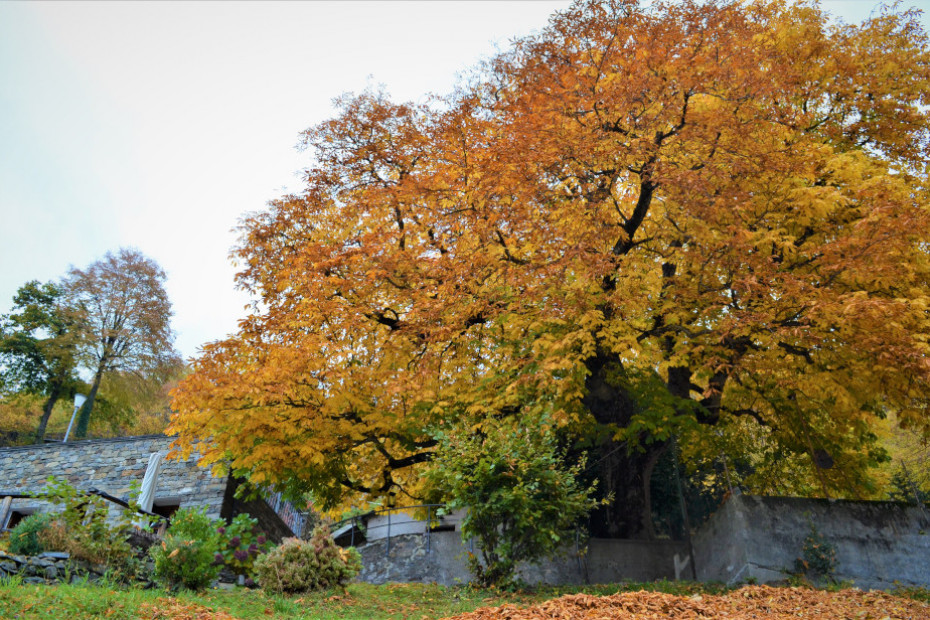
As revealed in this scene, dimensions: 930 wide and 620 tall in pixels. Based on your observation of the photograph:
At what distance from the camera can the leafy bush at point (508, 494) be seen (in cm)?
742

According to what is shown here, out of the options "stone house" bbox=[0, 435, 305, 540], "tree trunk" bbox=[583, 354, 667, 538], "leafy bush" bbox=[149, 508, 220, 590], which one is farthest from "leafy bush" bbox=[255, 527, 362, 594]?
"stone house" bbox=[0, 435, 305, 540]

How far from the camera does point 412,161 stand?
1202 centimetres

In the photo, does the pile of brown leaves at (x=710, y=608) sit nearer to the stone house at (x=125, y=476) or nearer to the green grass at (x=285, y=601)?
the green grass at (x=285, y=601)

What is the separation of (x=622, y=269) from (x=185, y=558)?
7.61m

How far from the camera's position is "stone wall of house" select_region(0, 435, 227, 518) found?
534 inches

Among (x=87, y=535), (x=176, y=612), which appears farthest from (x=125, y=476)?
(x=176, y=612)

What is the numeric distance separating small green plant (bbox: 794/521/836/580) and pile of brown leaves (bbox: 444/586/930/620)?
1857mm

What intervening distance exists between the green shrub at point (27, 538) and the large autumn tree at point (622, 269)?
9.40ft

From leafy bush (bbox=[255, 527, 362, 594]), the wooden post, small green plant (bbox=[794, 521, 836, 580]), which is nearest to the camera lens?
leafy bush (bbox=[255, 527, 362, 594])

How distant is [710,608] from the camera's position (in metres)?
5.42

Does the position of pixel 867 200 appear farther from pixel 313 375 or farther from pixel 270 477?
pixel 270 477

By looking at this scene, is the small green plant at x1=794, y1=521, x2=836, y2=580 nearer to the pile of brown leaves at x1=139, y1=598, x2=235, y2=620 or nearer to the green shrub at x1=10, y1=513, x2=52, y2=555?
the pile of brown leaves at x1=139, y1=598, x2=235, y2=620

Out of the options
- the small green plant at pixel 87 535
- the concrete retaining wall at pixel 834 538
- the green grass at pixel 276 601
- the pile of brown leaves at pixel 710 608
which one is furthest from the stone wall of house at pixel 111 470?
the concrete retaining wall at pixel 834 538

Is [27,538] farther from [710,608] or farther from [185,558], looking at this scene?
[710,608]
